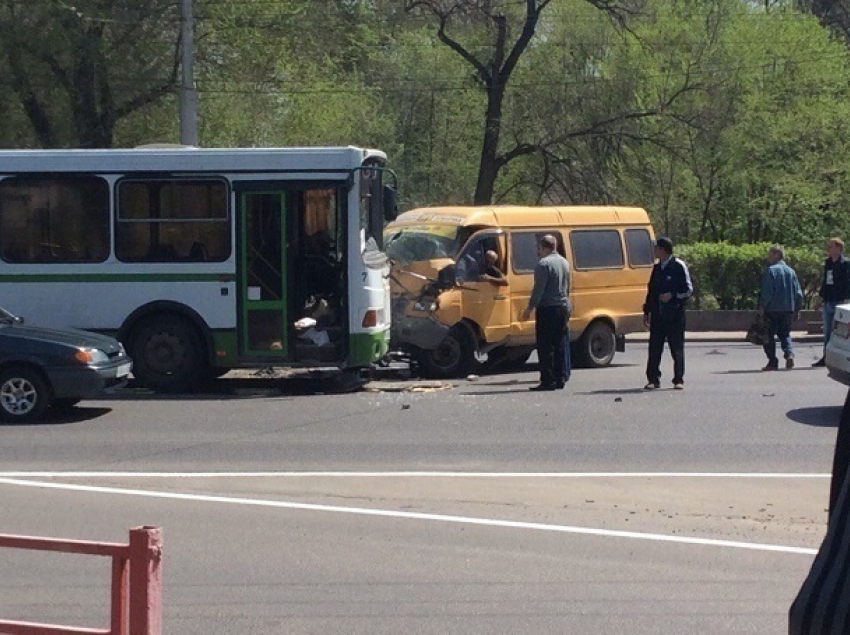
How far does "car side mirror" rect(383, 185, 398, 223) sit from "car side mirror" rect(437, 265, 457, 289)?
3.77 feet

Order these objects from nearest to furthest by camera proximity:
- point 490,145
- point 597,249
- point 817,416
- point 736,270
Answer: point 817,416
point 597,249
point 736,270
point 490,145

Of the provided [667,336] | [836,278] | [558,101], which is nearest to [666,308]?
[667,336]

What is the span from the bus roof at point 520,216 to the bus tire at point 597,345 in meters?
1.45

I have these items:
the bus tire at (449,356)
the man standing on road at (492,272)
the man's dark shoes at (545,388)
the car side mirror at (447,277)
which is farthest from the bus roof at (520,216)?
the man's dark shoes at (545,388)

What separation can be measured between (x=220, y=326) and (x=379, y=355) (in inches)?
74.3

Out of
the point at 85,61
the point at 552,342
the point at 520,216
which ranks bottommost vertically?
the point at 552,342

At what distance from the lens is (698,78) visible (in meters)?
32.9

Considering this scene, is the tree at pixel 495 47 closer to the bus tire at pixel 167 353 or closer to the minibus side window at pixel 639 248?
the minibus side window at pixel 639 248

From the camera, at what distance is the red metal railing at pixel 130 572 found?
168 inches

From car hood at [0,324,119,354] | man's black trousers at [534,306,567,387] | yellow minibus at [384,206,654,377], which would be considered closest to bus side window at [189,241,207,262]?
car hood at [0,324,119,354]

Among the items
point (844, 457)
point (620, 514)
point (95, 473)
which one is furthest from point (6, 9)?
point (844, 457)

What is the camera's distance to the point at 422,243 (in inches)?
667

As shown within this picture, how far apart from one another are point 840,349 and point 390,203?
5433 millimetres

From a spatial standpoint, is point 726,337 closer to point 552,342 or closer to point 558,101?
point 558,101
